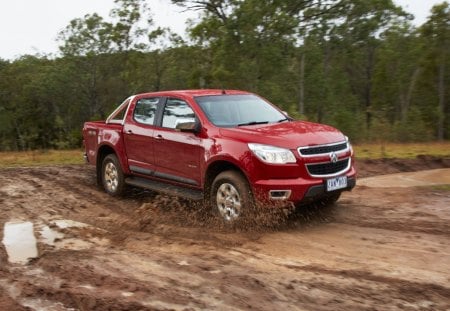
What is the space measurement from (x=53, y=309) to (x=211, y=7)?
27821 mm

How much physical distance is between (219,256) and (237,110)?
8.97 ft

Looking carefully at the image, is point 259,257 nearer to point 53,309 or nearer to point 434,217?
point 53,309

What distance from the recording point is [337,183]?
6.75 metres

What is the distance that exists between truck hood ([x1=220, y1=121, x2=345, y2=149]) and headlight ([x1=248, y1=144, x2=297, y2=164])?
62 millimetres

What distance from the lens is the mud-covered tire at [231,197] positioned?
655 centimetres

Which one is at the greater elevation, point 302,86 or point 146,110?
point 302,86

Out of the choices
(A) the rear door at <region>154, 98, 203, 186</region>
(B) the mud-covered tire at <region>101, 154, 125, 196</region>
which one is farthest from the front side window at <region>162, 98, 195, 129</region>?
(B) the mud-covered tire at <region>101, 154, 125, 196</region>

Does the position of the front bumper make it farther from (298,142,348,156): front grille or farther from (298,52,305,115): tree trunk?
(298,52,305,115): tree trunk

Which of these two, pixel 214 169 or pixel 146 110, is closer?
pixel 214 169

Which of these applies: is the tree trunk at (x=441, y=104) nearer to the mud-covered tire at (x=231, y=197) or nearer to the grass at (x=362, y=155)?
the grass at (x=362, y=155)

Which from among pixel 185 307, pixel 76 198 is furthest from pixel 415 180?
pixel 185 307

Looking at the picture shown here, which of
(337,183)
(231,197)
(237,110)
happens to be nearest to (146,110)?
(237,110)

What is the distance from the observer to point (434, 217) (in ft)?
23.2

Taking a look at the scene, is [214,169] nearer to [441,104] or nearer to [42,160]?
[42,160]
